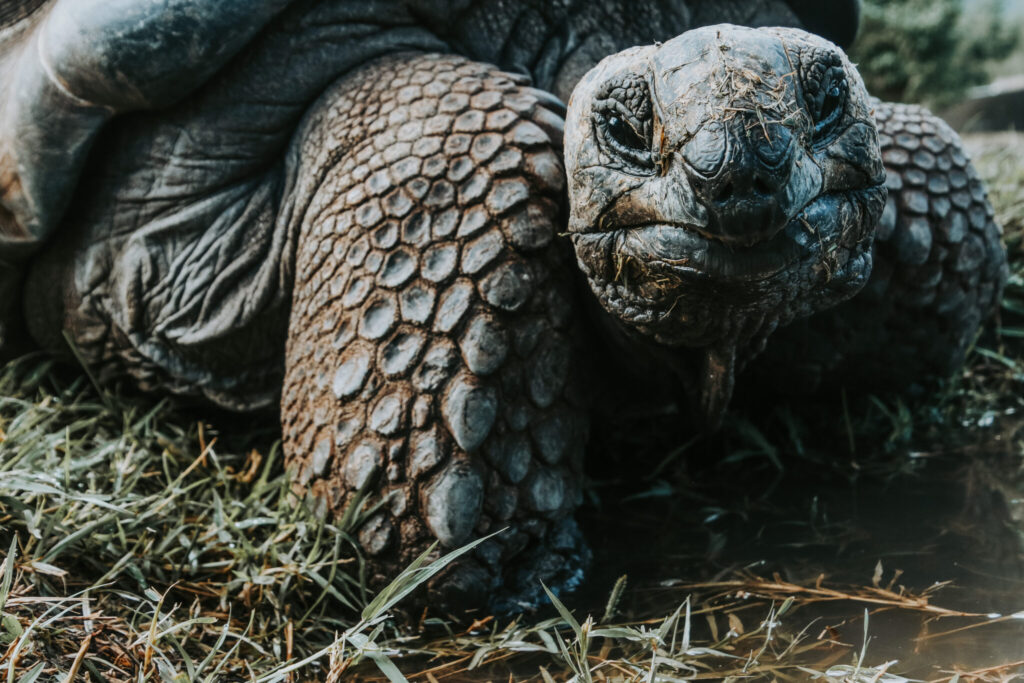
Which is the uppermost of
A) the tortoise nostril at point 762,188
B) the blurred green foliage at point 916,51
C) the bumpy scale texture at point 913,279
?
the tortoise nostril at point 762,188

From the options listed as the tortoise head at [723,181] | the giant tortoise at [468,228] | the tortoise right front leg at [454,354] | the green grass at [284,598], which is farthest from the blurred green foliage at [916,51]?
the tortoise head at [723,181]

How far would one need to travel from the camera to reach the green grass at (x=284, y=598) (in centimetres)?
150

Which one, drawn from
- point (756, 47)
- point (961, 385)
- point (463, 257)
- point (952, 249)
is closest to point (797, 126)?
point (756, 47)

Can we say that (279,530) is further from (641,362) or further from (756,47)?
(756,47)

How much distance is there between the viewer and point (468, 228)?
6.05 ft

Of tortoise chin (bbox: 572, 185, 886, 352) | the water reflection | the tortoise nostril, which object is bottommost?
the water reflection

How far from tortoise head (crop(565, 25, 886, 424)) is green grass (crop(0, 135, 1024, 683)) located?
19.2 inches

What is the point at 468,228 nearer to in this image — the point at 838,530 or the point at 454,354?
the point at 454,354

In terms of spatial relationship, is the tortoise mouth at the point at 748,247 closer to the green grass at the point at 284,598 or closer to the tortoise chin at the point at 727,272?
the tortoise chin at the point at 727,272

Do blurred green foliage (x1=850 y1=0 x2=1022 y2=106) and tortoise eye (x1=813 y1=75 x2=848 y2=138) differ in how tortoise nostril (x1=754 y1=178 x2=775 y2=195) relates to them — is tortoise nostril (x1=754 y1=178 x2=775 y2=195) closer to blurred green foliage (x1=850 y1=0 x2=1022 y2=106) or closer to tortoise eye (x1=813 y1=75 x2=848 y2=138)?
tortoise eye (x1=813 y1=75 x2=848 y2=138)

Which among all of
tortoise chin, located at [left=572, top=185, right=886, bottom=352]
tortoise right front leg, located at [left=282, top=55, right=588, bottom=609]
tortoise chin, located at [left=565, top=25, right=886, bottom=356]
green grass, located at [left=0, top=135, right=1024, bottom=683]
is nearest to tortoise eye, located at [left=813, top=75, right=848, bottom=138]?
tortoise chin, located at [left=565, top=25, right=886, bottom=356]

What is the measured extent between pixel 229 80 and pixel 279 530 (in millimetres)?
1007

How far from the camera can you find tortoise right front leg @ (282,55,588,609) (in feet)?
5.81

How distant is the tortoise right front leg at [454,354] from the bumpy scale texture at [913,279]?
2.26 feet
